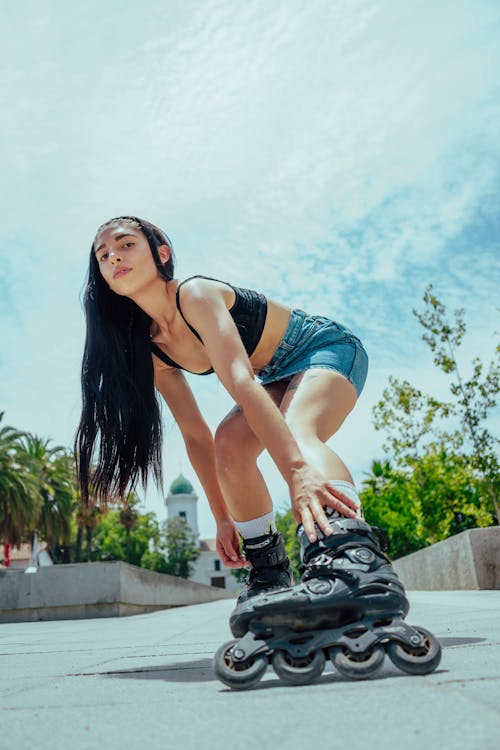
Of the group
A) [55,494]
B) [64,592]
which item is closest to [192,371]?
[64,592]

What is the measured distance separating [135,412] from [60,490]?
110 ft

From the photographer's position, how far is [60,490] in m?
34.0

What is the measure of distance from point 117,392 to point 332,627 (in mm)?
1433

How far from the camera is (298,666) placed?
133 cm

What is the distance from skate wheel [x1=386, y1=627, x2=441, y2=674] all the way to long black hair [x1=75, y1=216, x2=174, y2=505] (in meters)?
1.52

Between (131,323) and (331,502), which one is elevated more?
(131,323)

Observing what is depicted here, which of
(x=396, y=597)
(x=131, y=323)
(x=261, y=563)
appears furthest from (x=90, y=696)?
(x=131, y=323)

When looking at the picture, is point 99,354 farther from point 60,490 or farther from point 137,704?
point 60,490

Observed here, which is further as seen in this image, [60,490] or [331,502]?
[60,490]

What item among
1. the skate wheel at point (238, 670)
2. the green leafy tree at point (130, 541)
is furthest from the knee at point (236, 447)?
the green leafy tree at point (130, 541)

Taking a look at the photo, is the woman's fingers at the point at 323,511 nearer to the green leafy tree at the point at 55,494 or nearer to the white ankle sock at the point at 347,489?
the white ankle sock at the point at 347,489

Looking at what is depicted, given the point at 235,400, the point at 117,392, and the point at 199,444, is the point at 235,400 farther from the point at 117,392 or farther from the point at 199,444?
the point at 199,444

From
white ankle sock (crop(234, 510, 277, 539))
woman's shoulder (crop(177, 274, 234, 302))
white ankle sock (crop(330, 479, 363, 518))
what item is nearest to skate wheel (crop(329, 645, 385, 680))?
white ankle sock (crop(330, 479, 363, 518))

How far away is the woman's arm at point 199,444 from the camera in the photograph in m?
2.75
